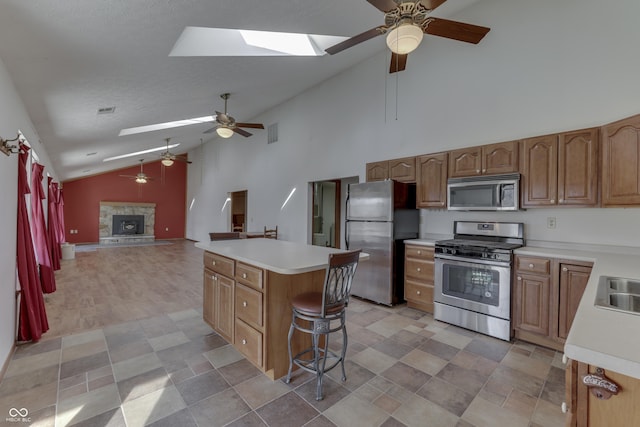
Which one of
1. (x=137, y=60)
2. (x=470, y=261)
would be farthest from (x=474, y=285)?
(x=137, y=60)

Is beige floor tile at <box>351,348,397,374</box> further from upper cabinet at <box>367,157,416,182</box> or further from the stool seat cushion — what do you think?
upper cabinet at <box>367,157,416,182</box>

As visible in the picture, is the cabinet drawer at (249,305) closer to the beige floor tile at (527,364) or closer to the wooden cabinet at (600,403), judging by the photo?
the wooden cabinet at (600,403)

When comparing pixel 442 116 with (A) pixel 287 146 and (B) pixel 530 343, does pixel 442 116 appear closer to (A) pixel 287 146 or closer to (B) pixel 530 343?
(B) pixel 530 343

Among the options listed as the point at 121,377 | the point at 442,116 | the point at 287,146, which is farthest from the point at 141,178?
the point at 442,116

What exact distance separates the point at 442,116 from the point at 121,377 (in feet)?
14.9

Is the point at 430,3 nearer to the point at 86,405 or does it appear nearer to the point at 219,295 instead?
the point at 219,295

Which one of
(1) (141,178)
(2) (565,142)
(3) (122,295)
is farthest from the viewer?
(1) (141,178)

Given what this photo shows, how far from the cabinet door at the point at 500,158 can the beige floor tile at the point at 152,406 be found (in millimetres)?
3734

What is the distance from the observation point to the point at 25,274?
261 cm

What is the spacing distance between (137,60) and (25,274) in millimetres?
2273

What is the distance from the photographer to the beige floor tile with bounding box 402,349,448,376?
2.35 meters

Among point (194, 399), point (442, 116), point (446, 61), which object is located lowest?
point (194, 399)

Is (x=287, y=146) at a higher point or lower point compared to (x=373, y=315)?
higher

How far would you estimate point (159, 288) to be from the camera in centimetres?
461
